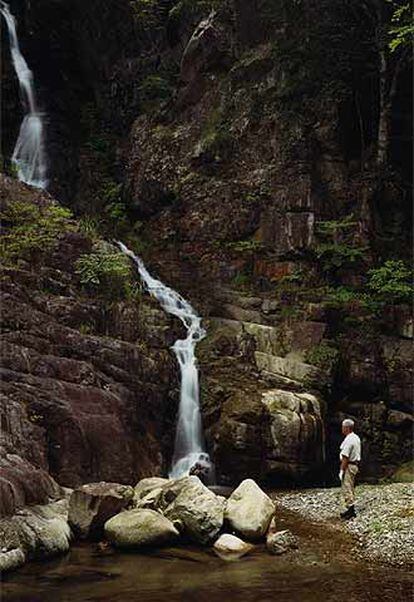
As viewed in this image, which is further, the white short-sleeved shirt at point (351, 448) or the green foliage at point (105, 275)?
the green foliage at point (105, 275)

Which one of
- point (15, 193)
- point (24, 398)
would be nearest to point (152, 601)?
point (24, 398)

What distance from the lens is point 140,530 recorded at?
31.2 ft

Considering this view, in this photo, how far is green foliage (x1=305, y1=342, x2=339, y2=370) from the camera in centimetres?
1708

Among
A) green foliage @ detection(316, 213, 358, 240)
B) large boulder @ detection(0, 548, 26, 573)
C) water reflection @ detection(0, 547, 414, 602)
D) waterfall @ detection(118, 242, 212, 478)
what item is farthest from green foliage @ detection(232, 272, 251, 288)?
large boulder @ detection(0, 548, 26, 573)

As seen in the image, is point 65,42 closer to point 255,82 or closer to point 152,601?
point 255,82

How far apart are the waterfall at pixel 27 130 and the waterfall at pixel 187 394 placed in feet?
28.3

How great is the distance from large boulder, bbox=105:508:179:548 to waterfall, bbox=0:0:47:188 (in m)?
16.8

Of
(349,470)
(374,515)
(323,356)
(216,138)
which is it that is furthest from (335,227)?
(374,515)

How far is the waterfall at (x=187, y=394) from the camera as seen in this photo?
581 inches

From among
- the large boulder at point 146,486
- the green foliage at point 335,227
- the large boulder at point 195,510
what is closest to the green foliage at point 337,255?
the green foliage at point 335,227

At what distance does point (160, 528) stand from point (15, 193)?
1222cm

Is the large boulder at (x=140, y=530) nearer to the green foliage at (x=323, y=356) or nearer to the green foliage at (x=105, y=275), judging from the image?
the green foliage at (x=105, y=275)

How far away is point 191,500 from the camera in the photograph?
10.2 m

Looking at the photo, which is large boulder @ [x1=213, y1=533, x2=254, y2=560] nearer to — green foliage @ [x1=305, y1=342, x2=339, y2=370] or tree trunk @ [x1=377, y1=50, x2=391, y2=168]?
green foliage @ [x1=305, y1=342, x2=339, y2=370]
